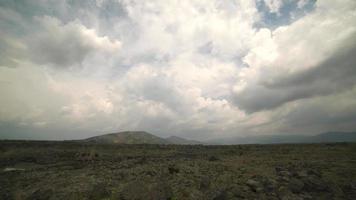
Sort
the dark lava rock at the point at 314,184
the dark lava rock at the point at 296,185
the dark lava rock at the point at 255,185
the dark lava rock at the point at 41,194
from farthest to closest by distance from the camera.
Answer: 1. the dark lava rock at the point at 314,184
2. the dark lava rock at the point at 296,185
3. the dark lava rock at the point at 255,185
4. the dark lava rock at the point at 41,194

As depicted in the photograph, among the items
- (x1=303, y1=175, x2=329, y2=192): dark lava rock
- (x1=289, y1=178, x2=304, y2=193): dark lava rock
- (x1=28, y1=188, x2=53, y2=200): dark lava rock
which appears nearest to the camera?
(x1=28, y1=188, x2=53, y2=200): dark lava rock

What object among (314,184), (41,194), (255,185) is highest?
(255,185)

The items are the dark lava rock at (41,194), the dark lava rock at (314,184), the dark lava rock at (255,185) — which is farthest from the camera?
the dark lava rock at (314,184)

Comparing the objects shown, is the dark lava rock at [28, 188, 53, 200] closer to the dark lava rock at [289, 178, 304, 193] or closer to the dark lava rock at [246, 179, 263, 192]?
the dark lava rock at [246, 179, 263, 192]

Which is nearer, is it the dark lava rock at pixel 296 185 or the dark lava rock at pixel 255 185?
the dark lava rock at pixel 255 185

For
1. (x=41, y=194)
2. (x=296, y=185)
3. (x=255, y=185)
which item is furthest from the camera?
Result: (x=296, y=185)

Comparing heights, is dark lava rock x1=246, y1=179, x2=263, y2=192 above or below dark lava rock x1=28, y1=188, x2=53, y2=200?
above

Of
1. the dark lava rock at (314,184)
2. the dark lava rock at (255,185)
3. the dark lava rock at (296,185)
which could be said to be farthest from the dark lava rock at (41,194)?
the dark lava rock at (314,184)

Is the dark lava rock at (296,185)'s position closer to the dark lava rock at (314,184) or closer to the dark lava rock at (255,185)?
the dark lava rock at (314,184)

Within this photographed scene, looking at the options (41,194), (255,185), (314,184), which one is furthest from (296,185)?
(41,194)

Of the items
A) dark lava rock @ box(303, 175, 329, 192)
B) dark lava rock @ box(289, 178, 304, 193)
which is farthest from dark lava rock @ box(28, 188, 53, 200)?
dark lava rock @ box(303, 175, 329, 192)

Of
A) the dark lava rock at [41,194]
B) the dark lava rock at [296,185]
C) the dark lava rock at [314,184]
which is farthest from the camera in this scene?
the dark lava rock at [314,184]

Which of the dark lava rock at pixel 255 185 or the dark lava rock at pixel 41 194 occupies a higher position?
the dark lava rock at pixel 255 185

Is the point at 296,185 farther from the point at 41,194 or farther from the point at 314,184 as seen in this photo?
the point at 41,194
